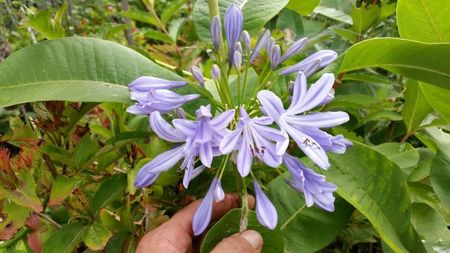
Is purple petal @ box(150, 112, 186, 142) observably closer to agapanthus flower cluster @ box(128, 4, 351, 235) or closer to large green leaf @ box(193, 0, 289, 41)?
agapanthus flower cluster @ box(128, 4, 351, 235)

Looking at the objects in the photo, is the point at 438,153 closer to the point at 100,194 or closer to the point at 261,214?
the point at 261,214

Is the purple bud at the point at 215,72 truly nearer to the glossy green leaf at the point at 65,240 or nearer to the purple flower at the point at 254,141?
the purple flower at the point at 254,141

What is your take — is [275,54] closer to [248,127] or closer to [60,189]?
[248,127]

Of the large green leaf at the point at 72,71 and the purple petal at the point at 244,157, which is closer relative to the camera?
the purple petal at the point at 244,157

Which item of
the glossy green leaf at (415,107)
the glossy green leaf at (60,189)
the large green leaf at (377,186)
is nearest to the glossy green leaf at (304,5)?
the glossy green leaf at (415,107)


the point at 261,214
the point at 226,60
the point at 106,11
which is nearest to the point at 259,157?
the point at 261,214

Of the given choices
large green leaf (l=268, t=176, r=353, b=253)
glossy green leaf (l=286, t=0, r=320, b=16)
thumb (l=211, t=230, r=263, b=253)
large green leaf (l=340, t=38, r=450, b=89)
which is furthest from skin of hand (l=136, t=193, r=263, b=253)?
glossy green leaf (l=286, t=0, r=320, b=16)
